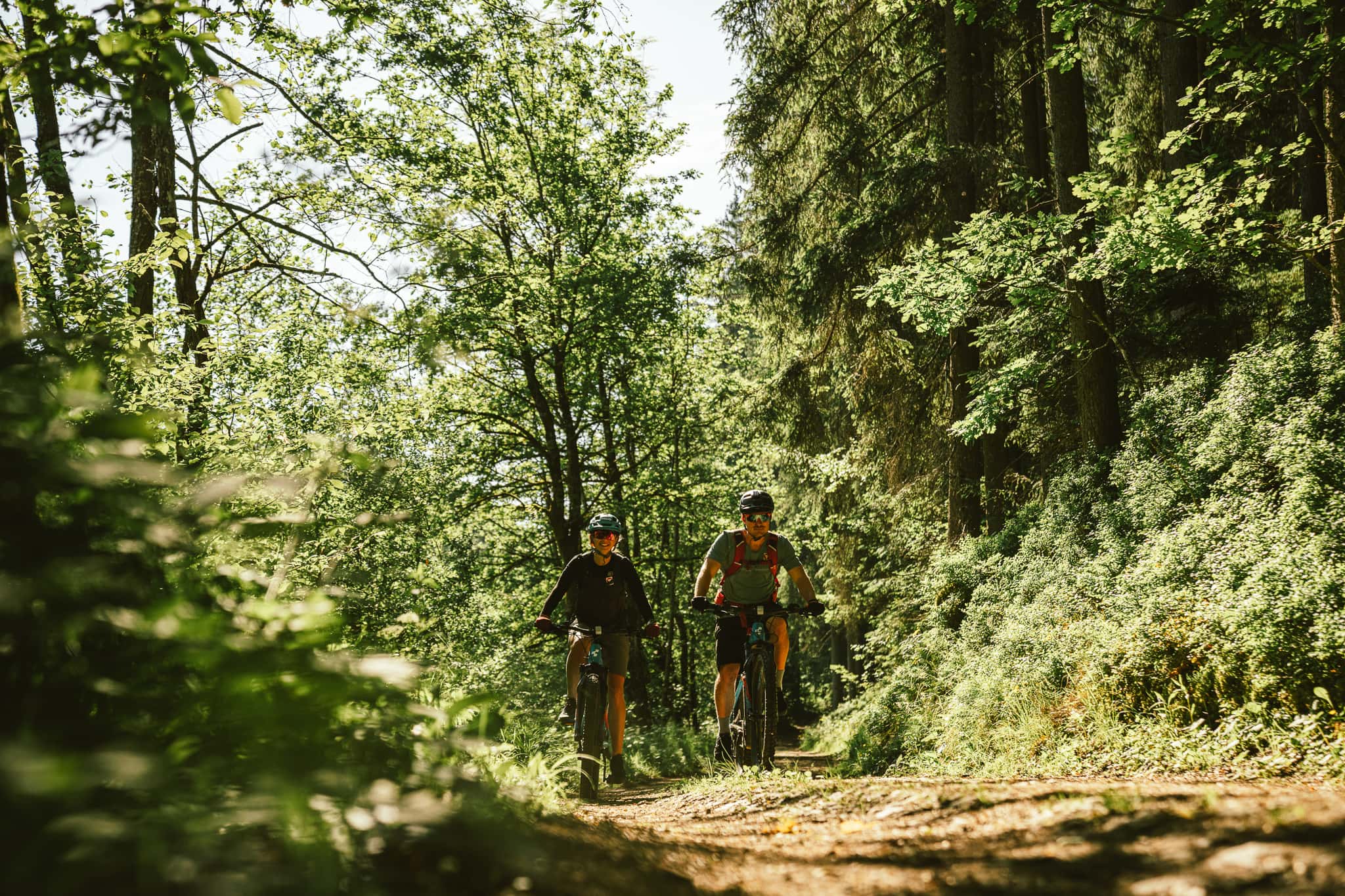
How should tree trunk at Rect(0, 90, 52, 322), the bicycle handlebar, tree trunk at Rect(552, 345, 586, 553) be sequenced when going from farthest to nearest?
tree trunk at Rect(552, 345, 586, 553) < the bicycle handlebar < tree trunk at Rect(0, 90, 52, 322)

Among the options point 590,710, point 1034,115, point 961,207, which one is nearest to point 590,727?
point 590,710

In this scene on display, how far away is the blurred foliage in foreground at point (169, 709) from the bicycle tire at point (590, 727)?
463cm

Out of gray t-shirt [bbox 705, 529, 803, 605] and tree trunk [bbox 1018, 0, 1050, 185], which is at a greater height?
tree trunk [bbox 1018, 0, 1050, 185]

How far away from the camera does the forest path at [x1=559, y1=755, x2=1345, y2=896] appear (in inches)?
88.0

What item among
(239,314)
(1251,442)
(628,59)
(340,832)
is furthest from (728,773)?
(628,59)

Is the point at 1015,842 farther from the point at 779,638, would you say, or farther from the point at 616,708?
the point at 616,708

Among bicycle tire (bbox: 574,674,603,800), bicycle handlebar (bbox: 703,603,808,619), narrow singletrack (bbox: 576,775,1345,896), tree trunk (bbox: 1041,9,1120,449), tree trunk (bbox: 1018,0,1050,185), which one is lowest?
bicycle tire (bbox: 574,674,603,800)

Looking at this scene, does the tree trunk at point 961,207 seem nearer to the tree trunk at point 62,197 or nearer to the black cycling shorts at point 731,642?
the black cycling shorts at point 731,642

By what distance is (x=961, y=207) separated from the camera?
41.3ft

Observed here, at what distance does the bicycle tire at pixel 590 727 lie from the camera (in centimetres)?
684

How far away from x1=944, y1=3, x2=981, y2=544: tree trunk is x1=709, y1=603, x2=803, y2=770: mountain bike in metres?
7.04

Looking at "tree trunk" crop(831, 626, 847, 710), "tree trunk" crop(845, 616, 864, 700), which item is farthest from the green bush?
"tree trunk" crop(831, 626, 847, 710)

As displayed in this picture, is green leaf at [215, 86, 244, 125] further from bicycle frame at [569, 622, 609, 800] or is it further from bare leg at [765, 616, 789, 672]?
bare leg at [765, 616, 789, 672]

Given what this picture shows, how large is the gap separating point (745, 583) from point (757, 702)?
94 cm
